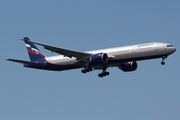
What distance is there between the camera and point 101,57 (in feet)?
172

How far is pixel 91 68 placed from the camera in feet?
185

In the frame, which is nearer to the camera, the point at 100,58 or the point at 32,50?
the point at 100,58

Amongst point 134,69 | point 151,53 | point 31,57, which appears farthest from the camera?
point 31,57

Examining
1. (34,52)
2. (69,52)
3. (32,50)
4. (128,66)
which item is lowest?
(128,66)

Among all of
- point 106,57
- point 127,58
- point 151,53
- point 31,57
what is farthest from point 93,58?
point 31,57

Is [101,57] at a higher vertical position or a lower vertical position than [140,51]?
lower

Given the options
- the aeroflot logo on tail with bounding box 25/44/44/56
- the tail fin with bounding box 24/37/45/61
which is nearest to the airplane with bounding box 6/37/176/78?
the tail fin with bounding box 24/37/45/61

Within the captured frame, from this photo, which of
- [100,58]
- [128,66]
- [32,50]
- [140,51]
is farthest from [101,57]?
[32,50]

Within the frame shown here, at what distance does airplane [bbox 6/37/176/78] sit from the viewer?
51312mm

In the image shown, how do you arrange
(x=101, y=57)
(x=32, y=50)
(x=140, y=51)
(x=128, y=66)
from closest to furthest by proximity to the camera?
(x=140, y=51) < (x=101, y=57) < (x=128, y=66) < (x=32, y=50)

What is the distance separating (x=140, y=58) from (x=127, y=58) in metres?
2.09

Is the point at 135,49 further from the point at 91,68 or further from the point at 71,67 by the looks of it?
the point at 71,67

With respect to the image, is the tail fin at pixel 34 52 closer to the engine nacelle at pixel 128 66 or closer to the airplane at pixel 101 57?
the airplane at pixel 101 57

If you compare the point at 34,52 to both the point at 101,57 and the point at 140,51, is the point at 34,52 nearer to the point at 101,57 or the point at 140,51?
the point at 101,57
